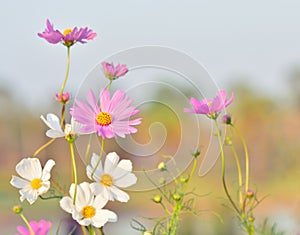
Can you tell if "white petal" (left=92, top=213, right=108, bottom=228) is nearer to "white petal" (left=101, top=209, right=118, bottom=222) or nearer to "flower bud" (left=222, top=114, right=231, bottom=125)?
"white petal" (left=101, top=209, right=118, bottom=222)

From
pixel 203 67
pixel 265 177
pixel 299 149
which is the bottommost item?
pixel 203 67

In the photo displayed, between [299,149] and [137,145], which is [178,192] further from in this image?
[299,149]

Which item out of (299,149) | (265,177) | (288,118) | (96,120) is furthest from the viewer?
(265,177)

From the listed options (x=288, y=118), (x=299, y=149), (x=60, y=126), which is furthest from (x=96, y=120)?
(x=288, y=118)

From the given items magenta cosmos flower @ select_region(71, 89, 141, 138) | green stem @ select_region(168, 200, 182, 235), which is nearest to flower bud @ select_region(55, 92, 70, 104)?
magenta cosmos flower @ select_region(71, 89, 141, 138)

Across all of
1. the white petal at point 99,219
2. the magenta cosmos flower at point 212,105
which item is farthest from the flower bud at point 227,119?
the white petal at point 99,219

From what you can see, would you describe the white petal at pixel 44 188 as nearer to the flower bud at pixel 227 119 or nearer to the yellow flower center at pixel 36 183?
the yellow flower center at pixel 36 183

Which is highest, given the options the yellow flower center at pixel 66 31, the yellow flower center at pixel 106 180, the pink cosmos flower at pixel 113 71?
the yellow flower center at pixel 66 31
